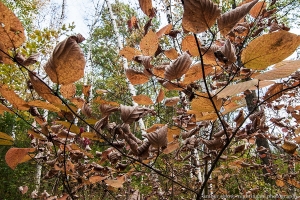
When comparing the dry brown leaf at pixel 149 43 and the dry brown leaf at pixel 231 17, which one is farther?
the dry brown leaf at pixel 149 43

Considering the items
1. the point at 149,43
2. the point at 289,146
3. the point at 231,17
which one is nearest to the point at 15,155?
the point at 149,43

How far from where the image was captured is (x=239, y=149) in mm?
815

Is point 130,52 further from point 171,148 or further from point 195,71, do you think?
point 171,148

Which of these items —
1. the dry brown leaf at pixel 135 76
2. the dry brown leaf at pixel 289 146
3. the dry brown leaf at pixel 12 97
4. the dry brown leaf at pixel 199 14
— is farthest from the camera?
the dry brown leaf at pixel 289 146

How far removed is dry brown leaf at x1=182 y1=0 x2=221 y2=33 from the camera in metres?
0.29

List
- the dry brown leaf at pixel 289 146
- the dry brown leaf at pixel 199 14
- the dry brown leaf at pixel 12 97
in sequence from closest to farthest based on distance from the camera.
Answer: the dry brown leaf at pixel 199 14
the dry brown leaf at pixel 12 97
the dry brown leaf at pixel 289 146

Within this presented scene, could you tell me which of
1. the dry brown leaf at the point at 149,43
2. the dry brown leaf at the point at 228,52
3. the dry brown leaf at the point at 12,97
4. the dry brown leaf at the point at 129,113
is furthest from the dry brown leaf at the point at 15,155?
the dry brown leaf at the point at 228,52

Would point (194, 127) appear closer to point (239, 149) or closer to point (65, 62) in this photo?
point (239, 149)

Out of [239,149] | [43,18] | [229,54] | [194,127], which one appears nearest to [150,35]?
[229,54]

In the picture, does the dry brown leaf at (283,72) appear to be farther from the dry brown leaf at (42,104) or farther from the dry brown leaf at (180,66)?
the dry brown leaf at (42,104)

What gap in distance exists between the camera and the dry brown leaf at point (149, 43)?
50cm

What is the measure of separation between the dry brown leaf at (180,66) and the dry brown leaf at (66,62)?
16 cm

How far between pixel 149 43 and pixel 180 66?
0.12 meters

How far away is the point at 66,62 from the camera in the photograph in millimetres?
323
